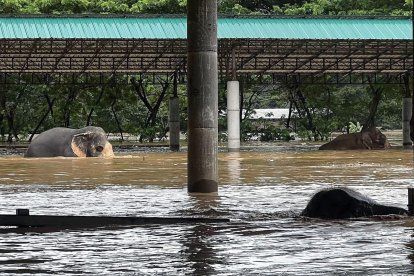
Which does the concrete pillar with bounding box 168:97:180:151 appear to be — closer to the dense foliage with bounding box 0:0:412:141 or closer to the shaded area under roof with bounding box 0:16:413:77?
the shaded area under roof with bounding box 0:16:413:77

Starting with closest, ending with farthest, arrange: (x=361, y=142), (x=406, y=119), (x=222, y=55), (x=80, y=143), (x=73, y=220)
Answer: (x=73, y=220) < (x=80, y=143) < (x=222, y=55) < (x=361, y=142) < (x=406, y=119)

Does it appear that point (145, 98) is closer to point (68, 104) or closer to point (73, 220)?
point (68, 104)

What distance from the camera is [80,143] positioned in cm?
4266

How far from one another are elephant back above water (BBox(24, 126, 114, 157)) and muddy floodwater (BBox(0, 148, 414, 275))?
53.0ft

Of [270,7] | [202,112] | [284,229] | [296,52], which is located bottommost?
[284,229]

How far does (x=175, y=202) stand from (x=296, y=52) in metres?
35.1

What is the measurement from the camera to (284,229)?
1419cm

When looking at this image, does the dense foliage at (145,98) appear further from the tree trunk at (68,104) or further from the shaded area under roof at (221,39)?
the shaded area under roof at (221,39)

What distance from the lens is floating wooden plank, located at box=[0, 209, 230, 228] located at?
14.8 m

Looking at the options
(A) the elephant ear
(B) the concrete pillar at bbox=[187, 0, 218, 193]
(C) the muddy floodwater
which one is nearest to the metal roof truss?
(A) the elephant ear

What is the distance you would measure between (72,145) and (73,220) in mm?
27854

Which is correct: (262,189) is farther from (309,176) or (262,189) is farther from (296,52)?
(296,52)

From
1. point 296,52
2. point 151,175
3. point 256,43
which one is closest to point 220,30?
point 256,43

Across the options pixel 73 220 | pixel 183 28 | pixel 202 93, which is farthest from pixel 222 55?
pixel 73 220
